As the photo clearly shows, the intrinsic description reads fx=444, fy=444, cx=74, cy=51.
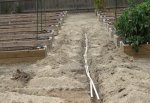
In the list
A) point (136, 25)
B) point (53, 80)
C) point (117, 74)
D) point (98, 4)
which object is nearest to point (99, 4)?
point (98, 4)

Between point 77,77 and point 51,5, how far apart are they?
12177 millimetres

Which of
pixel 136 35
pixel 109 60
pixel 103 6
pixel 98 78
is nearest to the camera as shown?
pixel 98 78

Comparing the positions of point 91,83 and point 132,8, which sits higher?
point 132,8

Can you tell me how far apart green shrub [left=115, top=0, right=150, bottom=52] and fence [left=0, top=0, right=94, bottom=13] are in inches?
385

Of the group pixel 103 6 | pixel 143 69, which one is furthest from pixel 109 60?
pixel 103 6

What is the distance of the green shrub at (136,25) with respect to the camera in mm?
9570

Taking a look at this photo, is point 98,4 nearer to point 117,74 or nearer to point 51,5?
point 51,5

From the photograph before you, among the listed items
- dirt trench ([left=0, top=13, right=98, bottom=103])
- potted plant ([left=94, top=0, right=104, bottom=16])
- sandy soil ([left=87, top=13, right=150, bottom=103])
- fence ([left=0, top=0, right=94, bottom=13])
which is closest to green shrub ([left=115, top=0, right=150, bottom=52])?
sandy soil ([left=87, top=13, right=150, bottom=103])

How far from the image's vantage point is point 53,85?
742 cm

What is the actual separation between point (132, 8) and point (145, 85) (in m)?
3.35

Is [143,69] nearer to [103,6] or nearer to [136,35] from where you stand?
[136,35]

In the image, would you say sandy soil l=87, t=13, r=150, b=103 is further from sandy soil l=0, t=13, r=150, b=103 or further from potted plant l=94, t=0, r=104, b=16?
potted plant l=94, t=0, r=104, b=16

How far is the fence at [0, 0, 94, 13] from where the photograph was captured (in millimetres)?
19484

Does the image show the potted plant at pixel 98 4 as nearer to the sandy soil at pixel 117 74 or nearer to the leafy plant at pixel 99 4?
the leafy plant at pixel 99 4
